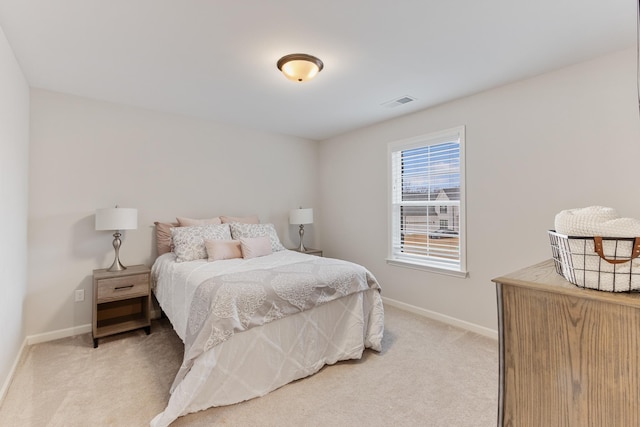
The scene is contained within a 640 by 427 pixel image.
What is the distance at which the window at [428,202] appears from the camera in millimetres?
3150

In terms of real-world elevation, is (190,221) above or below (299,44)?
below

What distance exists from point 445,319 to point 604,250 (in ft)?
8.81

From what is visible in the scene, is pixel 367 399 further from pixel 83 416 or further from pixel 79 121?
pixel 79 121

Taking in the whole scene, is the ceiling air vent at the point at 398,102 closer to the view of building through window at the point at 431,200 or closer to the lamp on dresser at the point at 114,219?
the view of building through window at the point at 431,200

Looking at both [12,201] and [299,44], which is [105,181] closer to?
[12,201]

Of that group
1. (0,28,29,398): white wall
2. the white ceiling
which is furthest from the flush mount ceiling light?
(0,28,29,398): white wall

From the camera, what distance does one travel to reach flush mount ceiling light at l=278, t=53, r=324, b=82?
219cm

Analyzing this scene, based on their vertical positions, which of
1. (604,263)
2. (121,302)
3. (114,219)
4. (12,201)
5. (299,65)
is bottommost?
(121,302)

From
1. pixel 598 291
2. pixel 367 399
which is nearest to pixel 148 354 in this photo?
pixel 367 399

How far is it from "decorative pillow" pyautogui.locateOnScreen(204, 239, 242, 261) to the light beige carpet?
0.85m

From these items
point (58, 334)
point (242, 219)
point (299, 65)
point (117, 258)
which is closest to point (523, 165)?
point (299, 65)

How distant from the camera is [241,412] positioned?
1.81 metres

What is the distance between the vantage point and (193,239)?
9.91 feet

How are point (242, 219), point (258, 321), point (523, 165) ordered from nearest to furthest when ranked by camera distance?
point (258, 321) → point (523, 165) → point (242, 219)
